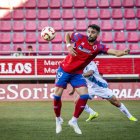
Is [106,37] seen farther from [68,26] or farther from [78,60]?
[78,60]

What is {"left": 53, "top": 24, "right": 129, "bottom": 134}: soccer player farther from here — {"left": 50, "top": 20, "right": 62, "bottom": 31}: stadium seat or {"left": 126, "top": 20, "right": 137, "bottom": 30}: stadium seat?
{"left": 126, "top": 20, "right": 137, "bottom": 30}: stadium seat

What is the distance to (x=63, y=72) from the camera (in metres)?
8.38

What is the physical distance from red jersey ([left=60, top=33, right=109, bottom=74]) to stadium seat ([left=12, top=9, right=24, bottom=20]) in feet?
43.0

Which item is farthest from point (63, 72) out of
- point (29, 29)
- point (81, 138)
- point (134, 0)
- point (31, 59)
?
point (134, 0)

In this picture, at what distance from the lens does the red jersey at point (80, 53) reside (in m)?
8.31

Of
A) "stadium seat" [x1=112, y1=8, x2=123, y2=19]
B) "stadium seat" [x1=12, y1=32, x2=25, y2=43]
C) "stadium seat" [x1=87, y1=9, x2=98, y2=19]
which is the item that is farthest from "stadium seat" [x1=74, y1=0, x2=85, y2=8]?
"stadium seat" [x1=12, y1=32, x2=25, y2=43]

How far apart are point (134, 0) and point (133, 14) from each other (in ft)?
2.67

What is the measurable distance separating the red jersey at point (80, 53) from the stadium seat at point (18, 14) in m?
13.1

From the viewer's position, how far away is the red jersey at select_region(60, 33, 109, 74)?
831 cm

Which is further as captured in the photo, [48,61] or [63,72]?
[48,61]

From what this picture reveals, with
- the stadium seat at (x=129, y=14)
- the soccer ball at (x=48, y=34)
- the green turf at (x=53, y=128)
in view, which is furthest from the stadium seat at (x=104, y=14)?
the soccer ball at (x=48, y=34)

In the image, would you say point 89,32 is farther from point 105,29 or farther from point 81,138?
point 105,29

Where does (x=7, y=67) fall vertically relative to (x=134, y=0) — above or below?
below

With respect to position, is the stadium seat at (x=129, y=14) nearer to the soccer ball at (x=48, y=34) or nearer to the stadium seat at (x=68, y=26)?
the stadium seat at (x=68, y=26)
